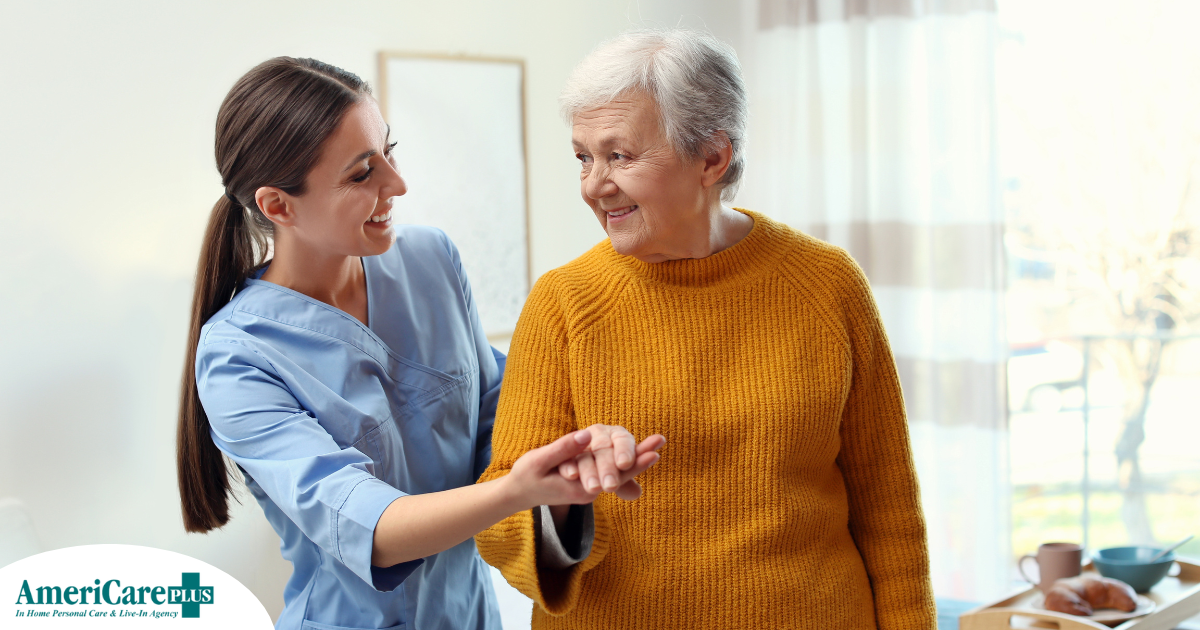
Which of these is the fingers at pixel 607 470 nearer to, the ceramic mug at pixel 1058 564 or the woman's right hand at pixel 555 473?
the woman's right hand at pixel 555 473

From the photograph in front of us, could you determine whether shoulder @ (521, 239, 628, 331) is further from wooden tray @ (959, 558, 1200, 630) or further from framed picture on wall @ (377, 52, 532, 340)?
wooden tray @ (959, 558, 1200, 630)

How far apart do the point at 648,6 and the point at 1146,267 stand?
211cm

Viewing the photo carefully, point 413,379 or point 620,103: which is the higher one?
point 620,103

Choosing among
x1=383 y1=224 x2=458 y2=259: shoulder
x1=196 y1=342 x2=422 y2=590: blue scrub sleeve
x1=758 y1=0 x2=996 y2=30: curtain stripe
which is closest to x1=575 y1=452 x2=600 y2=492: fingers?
x1=196 y1=342 x2=422 y2=590: blue scrub sleeve

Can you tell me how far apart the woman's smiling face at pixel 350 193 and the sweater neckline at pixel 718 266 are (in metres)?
0.32

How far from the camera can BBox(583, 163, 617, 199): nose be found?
119cm

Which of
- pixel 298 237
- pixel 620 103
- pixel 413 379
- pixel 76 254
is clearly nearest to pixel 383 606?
pixel 413 379

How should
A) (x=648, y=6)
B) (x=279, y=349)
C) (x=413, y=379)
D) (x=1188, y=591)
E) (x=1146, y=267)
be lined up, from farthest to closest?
(x=1146, y=267)
(x=648, y=6)
(x=1188, y=591)
(x=413, y=379)
(x=279, y=349)

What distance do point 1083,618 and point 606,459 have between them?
5.23 feet

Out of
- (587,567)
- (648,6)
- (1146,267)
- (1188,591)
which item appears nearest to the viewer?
(587,567)

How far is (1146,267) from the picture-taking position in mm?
3498

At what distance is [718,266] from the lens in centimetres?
128

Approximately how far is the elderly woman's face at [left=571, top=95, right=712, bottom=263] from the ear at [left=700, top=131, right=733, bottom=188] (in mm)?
14

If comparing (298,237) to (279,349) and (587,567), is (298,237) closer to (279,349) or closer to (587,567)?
(279,349)
